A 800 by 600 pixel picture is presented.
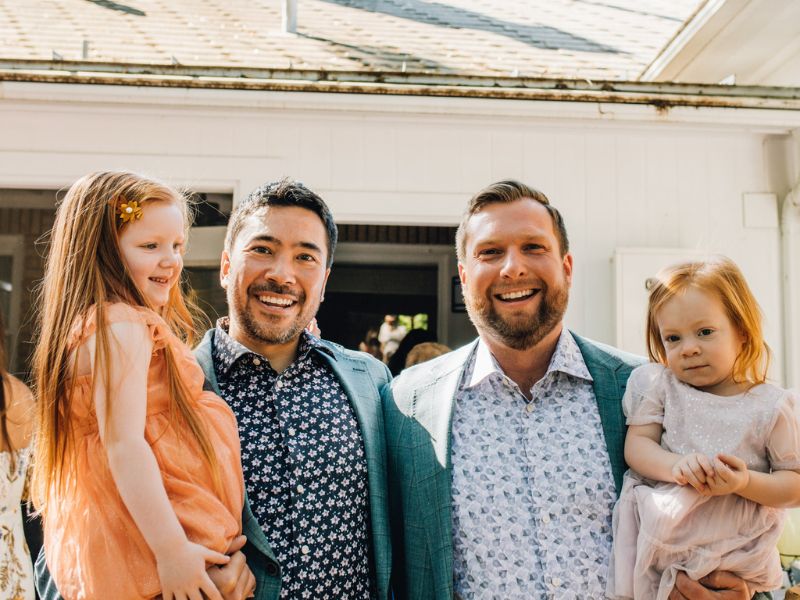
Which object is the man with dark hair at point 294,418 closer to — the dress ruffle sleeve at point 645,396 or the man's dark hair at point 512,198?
the man's dark hair at point 512,198

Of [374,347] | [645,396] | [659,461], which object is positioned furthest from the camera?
[374,347]

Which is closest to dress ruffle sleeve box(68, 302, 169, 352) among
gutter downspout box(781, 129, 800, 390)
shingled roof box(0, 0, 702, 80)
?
shingled roof box(0, 0, 702, 80)

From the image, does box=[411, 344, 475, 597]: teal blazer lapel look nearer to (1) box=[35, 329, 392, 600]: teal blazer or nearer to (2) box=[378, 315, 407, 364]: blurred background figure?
(1) box=[35, 329, 392, 600]: teal blazer

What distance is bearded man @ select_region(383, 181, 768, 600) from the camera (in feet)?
6.29

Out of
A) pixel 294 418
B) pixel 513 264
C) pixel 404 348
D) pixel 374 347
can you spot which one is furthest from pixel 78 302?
pixel 374 347

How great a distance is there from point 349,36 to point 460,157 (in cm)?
201

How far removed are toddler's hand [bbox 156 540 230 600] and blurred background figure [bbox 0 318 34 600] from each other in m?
1.28

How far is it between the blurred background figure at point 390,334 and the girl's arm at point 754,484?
4691 millimetres

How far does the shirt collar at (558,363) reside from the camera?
7.02 ft

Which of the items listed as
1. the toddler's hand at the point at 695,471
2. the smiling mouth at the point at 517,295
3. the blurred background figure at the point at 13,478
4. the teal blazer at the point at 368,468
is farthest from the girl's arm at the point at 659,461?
the blurred background figure at the point at 13,478

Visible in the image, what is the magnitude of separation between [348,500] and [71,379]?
0.81 m

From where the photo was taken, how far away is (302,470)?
6.44ft

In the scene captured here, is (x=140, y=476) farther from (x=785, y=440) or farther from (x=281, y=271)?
(x=785, y=440)

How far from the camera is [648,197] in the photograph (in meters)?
4.47
